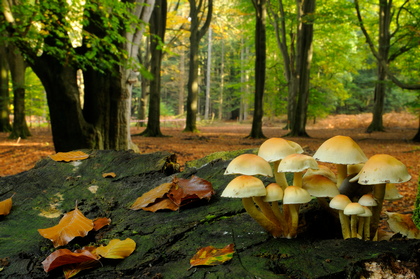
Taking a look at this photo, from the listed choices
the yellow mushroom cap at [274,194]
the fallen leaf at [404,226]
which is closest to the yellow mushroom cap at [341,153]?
the yellow mushroom cap at [274,194]

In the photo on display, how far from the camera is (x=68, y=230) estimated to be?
5.10 ft

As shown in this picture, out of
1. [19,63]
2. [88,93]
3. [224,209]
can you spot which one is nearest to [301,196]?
[224,209]

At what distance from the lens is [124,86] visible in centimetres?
574

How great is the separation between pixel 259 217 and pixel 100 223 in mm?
1020

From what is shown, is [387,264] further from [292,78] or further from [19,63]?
[292,78]

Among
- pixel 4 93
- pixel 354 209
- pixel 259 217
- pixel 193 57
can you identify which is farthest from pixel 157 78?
pixel 354 209

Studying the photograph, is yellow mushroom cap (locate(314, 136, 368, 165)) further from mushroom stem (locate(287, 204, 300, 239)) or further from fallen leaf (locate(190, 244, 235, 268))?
fallen leaf (locate(190, 244, 235, 268))

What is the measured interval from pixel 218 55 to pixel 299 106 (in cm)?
3573

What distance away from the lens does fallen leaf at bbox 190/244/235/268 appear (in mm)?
1238

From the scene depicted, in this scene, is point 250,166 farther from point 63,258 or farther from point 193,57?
point 193,57

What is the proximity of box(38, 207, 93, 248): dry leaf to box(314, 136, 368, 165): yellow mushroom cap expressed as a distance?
1352mm

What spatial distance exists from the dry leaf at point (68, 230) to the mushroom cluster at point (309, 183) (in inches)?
35.5

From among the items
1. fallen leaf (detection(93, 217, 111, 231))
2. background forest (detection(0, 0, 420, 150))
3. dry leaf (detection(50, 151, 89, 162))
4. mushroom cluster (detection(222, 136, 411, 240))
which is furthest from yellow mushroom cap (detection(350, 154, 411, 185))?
background forest (detection(0, 0, 420, 150))

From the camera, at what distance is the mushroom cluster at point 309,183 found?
1.20 metres
